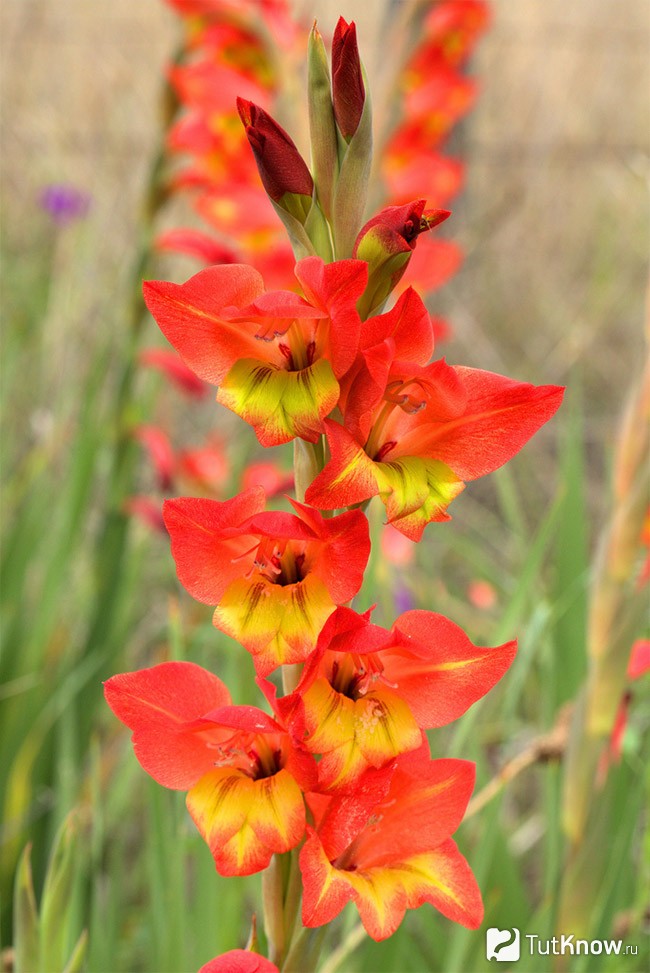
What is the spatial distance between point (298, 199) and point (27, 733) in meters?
1.23

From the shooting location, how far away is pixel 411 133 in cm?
208

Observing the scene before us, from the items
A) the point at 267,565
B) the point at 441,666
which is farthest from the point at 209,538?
the point at 441,666

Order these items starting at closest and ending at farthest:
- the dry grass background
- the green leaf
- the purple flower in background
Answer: the green leaf → the purple flower in background → the dry grass background

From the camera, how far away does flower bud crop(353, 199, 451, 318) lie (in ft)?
1.66

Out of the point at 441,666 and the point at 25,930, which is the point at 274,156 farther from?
the point at 25,930

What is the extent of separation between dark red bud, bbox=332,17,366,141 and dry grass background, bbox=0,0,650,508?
257 cm

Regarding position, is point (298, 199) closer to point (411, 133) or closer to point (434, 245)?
point (434, 245)

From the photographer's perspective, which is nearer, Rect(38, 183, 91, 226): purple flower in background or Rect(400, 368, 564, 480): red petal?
Rect(400, 368, 564, 480): red petal

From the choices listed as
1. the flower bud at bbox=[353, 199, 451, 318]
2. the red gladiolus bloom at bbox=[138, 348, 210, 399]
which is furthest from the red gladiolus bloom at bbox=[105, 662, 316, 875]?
the red gladiolus bloom at bbox=[138, 348, 210, 399]

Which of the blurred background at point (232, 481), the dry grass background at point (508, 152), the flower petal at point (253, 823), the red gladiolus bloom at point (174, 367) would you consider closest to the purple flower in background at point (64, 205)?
the blurred background at point (232, 481)

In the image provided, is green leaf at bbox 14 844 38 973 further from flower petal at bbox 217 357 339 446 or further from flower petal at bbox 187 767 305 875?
flower petal at bbox 217 357 339 446

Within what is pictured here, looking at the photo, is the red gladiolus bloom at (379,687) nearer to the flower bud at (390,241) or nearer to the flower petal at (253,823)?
the flower petal at (253,823)

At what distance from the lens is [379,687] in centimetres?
54

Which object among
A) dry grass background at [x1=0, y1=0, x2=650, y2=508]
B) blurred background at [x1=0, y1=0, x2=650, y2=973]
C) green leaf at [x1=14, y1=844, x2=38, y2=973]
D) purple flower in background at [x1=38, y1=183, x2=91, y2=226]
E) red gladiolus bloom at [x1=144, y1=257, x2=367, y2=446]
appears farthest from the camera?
dry grass background at [x1=0, y1=0, x2=650, y2=508]
